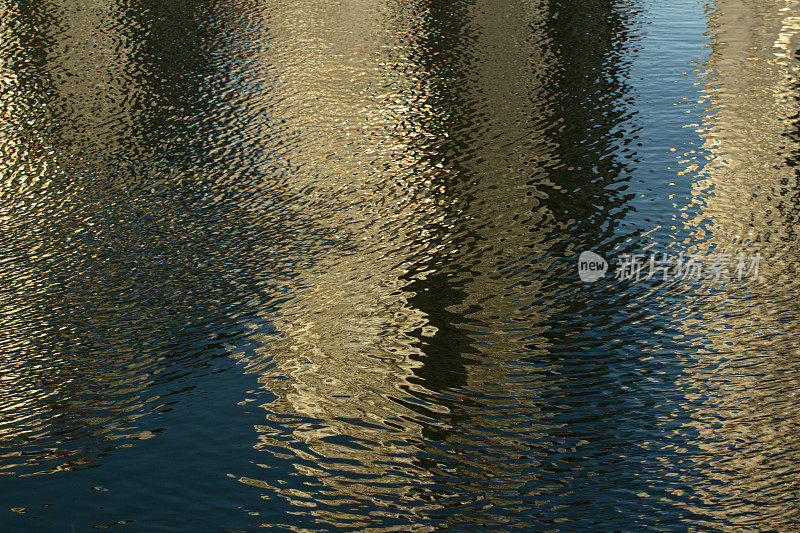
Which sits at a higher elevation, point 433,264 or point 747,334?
point 433,264

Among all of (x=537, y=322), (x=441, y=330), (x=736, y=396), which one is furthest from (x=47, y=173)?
(x=736, y=396)

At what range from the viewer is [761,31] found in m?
66.7

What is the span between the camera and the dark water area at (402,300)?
70.3ft

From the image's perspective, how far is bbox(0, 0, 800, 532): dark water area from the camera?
843 inches

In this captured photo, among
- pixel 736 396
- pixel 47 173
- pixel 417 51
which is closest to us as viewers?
pixel 736 396

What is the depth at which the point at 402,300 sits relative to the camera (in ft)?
100

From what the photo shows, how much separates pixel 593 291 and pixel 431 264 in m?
7.47

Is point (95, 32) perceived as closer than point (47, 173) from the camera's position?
Result: No

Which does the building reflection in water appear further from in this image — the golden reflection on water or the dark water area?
the golden reflection on water

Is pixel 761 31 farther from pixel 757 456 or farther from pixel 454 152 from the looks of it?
pixel 757 456

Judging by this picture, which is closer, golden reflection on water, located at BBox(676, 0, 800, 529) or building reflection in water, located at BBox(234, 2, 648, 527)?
golden reflection on water, located at BBox(676, 0, 800, 529)

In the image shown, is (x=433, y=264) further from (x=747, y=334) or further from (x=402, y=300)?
(x=747, y=334)

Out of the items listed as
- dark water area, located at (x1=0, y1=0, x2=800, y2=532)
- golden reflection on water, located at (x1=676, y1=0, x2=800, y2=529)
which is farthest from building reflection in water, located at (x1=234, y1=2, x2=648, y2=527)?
golden reflection on water, located at (x1=676, y1=0, x2=800, y2=529)

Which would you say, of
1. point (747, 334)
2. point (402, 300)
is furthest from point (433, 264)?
point (747, 334)
